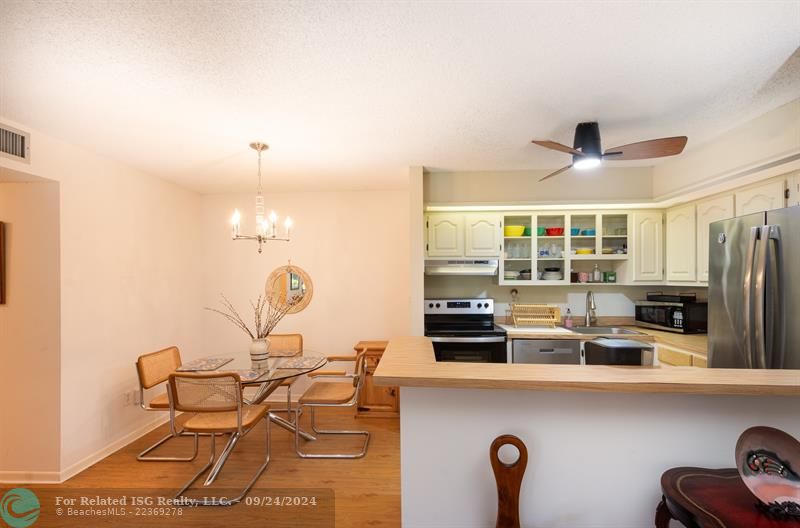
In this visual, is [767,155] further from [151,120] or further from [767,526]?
[151,120]

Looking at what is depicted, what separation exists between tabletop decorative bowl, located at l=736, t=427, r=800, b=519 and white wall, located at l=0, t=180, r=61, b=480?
3.69 meters

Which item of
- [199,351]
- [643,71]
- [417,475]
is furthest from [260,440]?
[643,71]

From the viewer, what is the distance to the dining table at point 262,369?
2357 millimetres

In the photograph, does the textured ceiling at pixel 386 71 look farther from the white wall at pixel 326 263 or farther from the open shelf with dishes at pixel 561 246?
the white wall at pixel 326 263

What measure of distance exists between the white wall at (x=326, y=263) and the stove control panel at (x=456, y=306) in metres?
0.58

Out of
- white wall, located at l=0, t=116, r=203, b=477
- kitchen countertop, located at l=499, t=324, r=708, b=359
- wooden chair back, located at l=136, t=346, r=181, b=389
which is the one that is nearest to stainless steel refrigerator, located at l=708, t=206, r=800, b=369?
kitchen countertop, located at l=499, t=324, r=708, b=359

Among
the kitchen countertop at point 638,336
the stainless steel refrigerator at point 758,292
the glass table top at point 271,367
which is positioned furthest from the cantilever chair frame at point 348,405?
the stainless steel refrigerator at point 758,292

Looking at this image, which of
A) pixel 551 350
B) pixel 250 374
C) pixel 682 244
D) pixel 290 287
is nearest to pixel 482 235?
pixel 551 350

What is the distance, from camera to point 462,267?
133 inches

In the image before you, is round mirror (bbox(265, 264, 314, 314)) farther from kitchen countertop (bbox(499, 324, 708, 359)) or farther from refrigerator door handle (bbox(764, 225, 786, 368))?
refrigerator door handle (bbox(764, 225, 786, 368))

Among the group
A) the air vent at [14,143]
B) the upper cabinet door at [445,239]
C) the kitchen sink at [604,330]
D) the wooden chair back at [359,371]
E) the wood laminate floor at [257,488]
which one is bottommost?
the wood laminate floor at [257,488]

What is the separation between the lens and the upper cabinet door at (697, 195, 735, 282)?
2.64 m

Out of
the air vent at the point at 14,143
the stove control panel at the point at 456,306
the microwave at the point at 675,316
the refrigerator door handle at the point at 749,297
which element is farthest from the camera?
the stove control panel at the point at 456,306

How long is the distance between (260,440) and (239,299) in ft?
5.42
